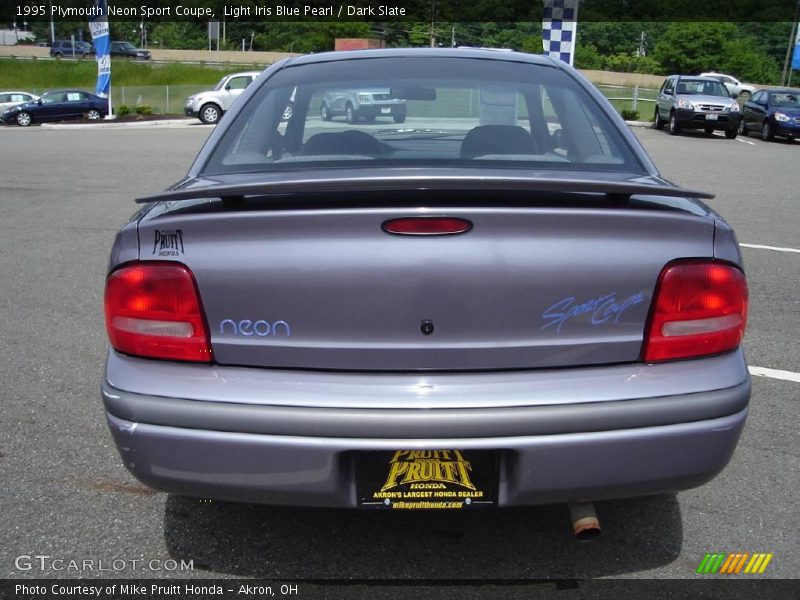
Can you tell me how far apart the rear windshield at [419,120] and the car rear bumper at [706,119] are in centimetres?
1933

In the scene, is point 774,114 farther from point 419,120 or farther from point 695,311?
point 695,311

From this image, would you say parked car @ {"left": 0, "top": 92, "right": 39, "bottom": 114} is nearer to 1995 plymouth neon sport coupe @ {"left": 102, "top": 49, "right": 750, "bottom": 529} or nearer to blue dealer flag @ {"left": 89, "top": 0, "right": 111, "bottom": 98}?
blue dealer flag @ {"left": 89, "top": 0, "right": 111, "bottom": 98}

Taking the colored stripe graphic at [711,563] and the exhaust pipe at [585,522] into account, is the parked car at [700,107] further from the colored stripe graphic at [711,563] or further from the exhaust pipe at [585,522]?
the exhaust pipe at [585,522]

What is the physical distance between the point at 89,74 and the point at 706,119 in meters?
44.1

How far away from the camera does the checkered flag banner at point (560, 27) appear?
15830mm

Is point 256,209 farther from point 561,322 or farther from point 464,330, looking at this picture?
point 561,322

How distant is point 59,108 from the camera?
28031 millimetres

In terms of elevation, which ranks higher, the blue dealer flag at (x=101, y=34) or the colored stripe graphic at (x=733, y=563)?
the blue dealer flag at (x=101, y=34)

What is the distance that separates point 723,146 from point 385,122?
17222 millimetres

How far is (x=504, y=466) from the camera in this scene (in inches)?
84.3

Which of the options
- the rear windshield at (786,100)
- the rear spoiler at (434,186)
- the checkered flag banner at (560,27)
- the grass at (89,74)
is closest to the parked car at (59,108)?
the checkered flag banner at (560,27)

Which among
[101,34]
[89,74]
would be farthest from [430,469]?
[89,74]

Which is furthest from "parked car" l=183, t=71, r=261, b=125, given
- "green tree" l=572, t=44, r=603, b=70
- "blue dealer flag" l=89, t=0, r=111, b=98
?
"green tree" l=572, t=44, r=603, b=70

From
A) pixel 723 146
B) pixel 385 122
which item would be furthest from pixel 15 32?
pixel 385 122
